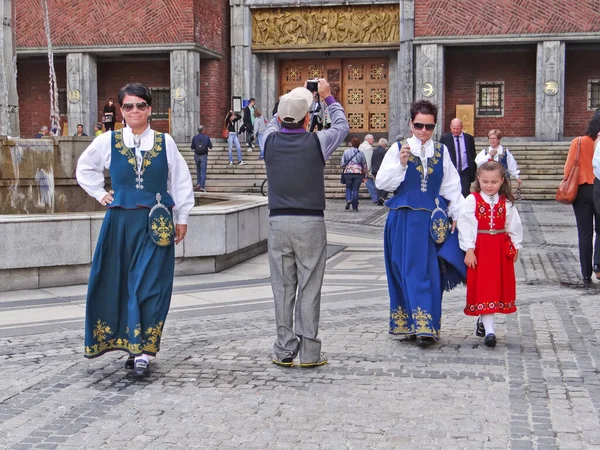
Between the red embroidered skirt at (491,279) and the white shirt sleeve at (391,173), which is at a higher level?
the white shirt sleeve at (391,173)

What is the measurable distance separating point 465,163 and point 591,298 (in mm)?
4485

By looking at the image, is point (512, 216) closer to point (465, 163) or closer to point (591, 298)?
point (591, 298)

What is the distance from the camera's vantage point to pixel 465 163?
529 inches

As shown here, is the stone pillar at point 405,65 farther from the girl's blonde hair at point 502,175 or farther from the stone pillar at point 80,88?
the girl's blonde hair at point 502,175

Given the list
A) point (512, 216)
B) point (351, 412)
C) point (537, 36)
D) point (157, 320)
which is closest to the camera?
point (351, 412)

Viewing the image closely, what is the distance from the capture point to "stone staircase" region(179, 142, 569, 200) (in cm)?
2563

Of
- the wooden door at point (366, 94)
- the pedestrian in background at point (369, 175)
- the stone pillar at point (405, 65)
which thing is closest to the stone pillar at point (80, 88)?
the wooden door at point (366, 94)

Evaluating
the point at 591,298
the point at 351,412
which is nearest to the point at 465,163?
the point at 591,298

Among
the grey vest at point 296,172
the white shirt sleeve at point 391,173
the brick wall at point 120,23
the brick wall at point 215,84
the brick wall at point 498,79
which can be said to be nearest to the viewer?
the grey vest at point 296,172

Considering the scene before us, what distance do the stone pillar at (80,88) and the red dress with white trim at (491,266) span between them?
2691 centimetres

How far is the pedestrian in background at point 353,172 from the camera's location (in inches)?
841

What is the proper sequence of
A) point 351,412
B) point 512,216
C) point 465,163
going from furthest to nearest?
point 465,163 < point 512,216 < point 351,412

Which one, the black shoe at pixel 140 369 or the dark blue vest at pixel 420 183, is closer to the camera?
the black shoe at pixel 140 369

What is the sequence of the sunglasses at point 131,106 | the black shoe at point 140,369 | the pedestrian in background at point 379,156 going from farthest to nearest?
1. the pedestrian in background at point 379,156
2. the sunglasses at point 131,106
3. the black shoe at point 140,369
